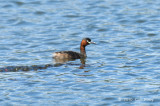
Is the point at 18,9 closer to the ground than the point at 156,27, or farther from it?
farther from it

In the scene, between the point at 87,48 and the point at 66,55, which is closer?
the point at 66,55

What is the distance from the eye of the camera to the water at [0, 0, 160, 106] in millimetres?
12414

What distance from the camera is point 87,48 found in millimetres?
20188

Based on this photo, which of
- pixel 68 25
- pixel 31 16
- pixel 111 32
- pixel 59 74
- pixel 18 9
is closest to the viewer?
pixel 59 74

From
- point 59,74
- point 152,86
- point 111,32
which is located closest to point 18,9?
point 111,32

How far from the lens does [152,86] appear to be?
13.2 m

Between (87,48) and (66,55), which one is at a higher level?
(66,55)

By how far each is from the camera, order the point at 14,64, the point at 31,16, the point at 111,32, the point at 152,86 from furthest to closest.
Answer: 1. the point at 31,16
2. the point at 111,32
3. the point at 14,64
4. the point at 152,86

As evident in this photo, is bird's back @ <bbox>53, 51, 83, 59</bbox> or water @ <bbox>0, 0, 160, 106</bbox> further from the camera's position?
bird's back @ <bbox>53, 51, 83, 59</bbox>

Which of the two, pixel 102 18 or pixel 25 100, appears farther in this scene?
pixel 102 18

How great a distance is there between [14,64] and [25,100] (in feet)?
14.9

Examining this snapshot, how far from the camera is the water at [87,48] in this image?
40.7ft

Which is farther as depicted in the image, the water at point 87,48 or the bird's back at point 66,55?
the bird's back at point 66,55

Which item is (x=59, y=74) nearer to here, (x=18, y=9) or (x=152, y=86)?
(x=152, y=86)
